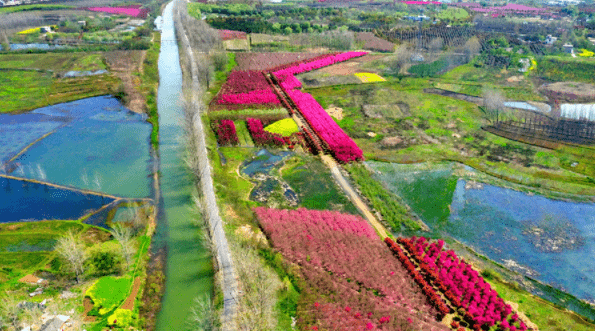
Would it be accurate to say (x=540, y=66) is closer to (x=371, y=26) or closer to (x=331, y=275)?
(x=371, y=26)

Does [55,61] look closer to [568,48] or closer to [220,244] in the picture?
[220,244]

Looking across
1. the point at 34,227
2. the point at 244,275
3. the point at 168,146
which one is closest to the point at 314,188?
the point at 244,275

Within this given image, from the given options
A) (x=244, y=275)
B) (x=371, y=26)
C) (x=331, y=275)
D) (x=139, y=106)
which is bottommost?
(x=331, y=275)

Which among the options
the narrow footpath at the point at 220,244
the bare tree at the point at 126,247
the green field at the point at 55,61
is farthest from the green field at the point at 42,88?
the bare tree at the point at 126,247

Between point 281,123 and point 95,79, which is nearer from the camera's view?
point 281,123

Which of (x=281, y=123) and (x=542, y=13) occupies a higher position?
(x=542, y=13)

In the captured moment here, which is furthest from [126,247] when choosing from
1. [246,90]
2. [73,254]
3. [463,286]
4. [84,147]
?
[246,90]
